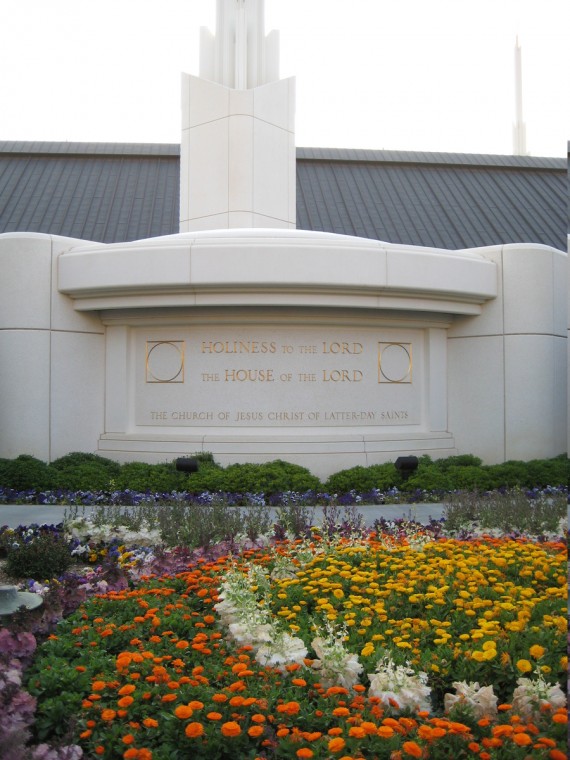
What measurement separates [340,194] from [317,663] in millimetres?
26949

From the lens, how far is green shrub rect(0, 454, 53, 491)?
38.0 ft

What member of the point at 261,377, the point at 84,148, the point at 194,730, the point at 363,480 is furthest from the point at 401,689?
the point at 84,148

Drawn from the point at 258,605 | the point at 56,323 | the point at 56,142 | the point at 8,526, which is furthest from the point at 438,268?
the point at 56,142

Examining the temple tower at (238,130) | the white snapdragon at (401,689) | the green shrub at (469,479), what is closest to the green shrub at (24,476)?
the green shrub at (469,479)

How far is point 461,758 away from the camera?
3.21 m

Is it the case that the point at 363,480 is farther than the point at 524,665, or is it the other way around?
the point at 363,480

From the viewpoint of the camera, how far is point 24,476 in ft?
38.2

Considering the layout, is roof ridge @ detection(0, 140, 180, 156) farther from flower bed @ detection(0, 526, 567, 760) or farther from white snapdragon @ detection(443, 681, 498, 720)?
white snapdragon @ detection(443, 681, 498, 720)

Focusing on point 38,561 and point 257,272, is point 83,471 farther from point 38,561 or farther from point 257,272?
point 38,561

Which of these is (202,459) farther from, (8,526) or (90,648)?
(90,648)

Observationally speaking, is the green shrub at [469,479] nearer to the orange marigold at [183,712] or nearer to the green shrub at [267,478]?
the green shrub at [267,478]

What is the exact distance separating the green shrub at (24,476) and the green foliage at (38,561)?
4958mm

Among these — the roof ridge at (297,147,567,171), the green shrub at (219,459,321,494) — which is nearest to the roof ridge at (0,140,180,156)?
the roof ridge at (297,147,567,171)

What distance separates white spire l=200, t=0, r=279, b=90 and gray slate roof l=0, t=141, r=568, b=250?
9.85 meters
